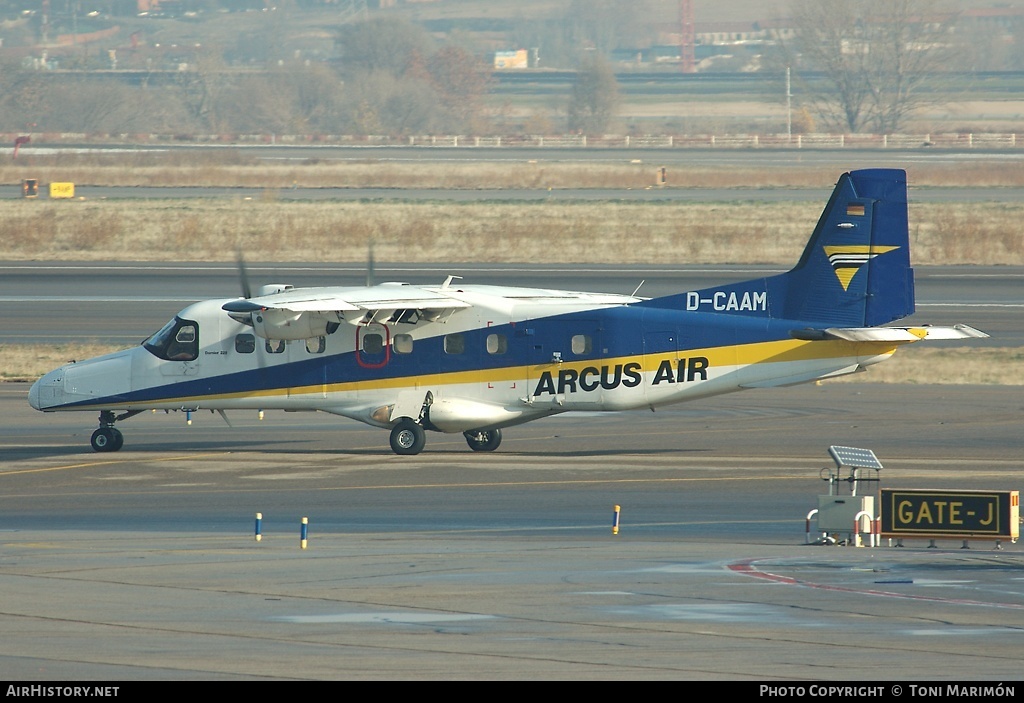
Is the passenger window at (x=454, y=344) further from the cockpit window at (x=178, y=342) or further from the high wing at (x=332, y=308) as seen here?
the cockpit window at (x=178, y=342)

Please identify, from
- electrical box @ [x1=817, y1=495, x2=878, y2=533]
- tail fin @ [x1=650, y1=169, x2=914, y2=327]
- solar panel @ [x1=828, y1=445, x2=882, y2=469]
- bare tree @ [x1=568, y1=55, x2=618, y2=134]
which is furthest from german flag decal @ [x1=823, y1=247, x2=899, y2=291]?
bare tree @ [x1=568, y1=55, x2=618, y2=134]

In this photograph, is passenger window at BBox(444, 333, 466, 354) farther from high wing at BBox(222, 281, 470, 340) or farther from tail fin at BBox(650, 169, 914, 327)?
tail fin at BBox(650, 169, 914, 327)

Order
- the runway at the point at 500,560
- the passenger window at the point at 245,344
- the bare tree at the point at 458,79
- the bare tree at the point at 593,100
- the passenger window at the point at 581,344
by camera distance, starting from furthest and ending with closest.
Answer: the bare tree at the point at 458,79 < the bare tree at the point at 593,100 < the passenger window at the point at 245,344 < the passenger window at the point at 581,344 < the runway at the point at 500,560

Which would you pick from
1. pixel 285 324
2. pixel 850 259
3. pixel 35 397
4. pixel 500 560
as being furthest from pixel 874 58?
pixel 500 560

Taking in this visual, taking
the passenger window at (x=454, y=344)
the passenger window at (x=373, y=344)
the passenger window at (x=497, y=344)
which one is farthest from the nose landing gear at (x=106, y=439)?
the passenger window at (x=497, y=344)

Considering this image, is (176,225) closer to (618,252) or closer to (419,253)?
(419,253)

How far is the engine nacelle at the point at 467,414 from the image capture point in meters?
28.1

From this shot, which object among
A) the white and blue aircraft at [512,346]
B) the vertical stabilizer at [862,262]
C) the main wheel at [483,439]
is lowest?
the main wheel at [483,439]

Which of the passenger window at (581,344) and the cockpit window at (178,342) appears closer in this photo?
the passenger window at (581,344)

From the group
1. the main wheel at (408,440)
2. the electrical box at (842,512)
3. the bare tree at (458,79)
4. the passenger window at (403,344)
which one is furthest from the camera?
the bare tree at (458,79)

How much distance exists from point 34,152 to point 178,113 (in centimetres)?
6056

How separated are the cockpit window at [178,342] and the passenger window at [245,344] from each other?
84 cm

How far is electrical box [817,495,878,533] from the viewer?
19688 mm

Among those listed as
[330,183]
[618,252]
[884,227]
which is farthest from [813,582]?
[330,183]
